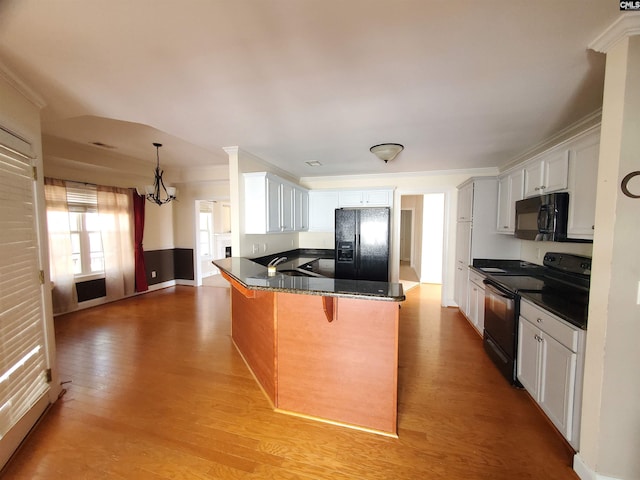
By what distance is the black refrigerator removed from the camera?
4074 millimetres

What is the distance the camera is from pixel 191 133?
8.77ft

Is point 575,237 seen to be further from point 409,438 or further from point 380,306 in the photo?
point 409,438

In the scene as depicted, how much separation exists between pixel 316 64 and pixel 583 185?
7.43 feet

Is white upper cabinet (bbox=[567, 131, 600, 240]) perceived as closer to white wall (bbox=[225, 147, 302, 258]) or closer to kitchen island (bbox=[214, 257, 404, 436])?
kitchen island (bbox=[214, 257, 404, 436])

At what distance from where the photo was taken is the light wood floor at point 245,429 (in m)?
1.49

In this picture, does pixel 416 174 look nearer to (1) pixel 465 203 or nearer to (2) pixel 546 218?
(1) pixel 465 203

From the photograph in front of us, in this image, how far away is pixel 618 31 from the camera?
1218 mm

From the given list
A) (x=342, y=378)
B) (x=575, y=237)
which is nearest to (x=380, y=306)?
(x=342, y=378)

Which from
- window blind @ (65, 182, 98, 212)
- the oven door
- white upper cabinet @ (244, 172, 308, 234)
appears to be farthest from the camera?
window blind @ (65, 182, 98, 212)

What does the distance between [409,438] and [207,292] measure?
4.71 m

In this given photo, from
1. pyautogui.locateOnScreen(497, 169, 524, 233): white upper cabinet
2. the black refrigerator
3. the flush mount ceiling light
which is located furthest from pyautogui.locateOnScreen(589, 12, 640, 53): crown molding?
the black refrigerator

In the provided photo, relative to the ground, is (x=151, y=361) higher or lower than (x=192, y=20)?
lower

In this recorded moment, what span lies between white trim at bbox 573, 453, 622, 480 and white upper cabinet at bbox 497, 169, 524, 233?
7.40ft

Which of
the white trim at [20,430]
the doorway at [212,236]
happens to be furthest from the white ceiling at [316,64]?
the doorway at [212,236]
